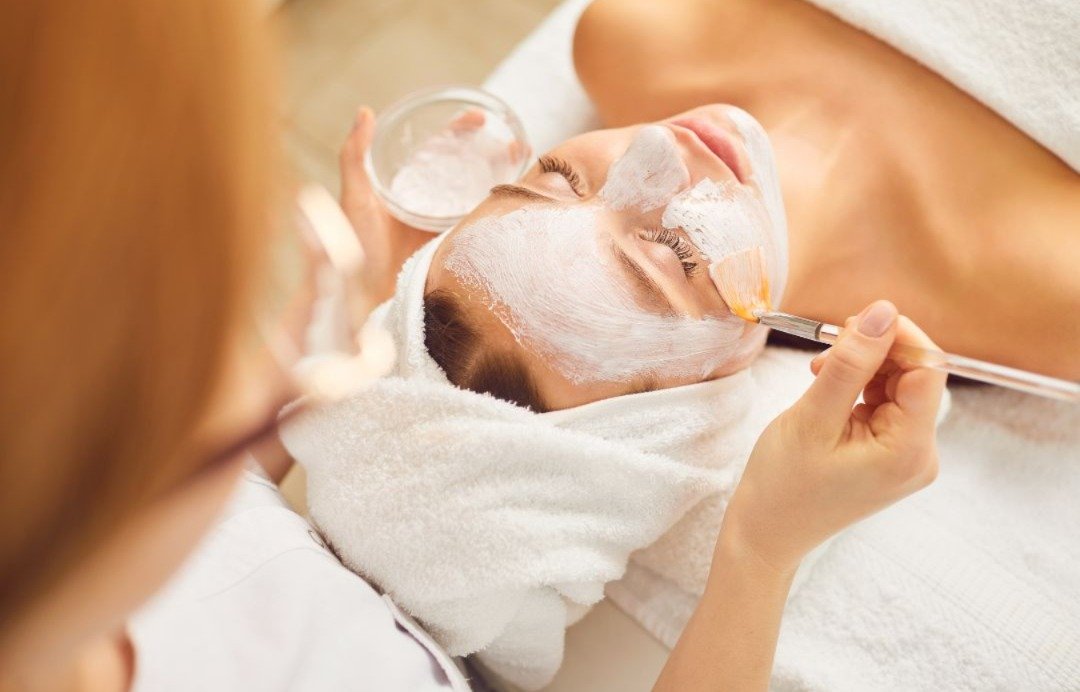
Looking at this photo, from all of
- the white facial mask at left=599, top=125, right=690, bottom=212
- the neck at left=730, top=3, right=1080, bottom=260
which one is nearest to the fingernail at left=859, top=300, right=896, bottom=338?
the white facial mask at left=599, top=125, right=690, bottom=212

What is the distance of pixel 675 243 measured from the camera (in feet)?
2.82

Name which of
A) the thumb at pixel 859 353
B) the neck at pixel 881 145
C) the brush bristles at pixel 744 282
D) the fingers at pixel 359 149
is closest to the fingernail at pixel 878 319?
the thumb at pixel 859 353

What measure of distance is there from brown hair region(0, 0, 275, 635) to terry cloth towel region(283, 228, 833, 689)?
1.85 feet

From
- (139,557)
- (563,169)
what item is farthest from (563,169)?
(139,557)

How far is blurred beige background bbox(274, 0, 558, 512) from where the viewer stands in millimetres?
1799

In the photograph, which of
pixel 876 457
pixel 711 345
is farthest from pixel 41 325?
pixel 711 345

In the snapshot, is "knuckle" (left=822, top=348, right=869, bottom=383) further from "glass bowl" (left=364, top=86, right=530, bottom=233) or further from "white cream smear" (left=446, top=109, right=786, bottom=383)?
"glass bowl" (left=364, top=86, right=530, bottom=233)

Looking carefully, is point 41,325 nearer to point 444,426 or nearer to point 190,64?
point 190,64

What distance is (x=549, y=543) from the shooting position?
833 millimetres

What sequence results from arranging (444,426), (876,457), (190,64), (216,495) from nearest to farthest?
(190,64), (216,495), (876,457), (444,426)

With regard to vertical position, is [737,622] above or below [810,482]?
below

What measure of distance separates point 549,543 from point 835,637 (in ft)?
1.33

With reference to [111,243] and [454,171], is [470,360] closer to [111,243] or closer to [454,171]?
[454,171]

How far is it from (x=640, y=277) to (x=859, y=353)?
0.29 meters
